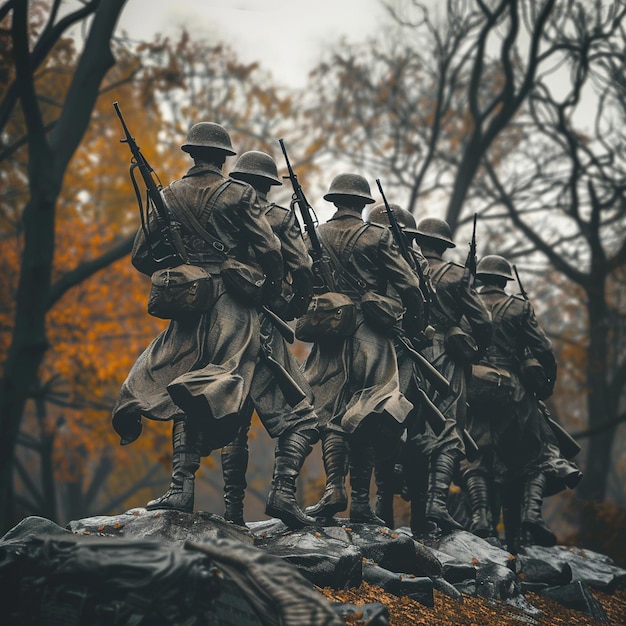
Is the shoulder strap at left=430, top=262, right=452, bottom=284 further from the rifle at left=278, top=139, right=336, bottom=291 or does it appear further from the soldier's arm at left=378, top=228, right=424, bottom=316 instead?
the rifle at left=278, top=139, right=336, bottom=291

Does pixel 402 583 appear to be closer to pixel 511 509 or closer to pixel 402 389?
pixel 402 389

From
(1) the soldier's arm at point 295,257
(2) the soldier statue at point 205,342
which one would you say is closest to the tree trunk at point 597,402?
(1) the soldier's arm at point 295,257

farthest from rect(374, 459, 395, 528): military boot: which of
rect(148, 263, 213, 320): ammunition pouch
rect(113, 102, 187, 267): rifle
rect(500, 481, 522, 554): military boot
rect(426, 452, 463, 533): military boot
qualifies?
rect(113, 102, 187, 267): rifle

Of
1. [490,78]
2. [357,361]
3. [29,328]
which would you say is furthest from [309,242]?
[490,78]

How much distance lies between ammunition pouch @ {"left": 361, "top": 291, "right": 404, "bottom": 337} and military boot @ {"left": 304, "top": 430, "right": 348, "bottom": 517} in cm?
113

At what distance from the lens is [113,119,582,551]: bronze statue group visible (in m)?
8.20

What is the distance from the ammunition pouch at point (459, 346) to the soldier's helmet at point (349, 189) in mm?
2049

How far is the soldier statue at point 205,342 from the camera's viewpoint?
7.87 m

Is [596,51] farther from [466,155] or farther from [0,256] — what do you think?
[0,256]

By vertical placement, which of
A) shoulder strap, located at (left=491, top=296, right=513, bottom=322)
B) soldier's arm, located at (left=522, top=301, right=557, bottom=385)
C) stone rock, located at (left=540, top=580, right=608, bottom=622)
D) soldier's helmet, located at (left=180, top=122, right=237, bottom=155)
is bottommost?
stone rock, located at (left=540, top=580, right=608, bottom=622)

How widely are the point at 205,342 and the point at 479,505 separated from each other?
5344mm

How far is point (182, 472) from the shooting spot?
7.95 meters

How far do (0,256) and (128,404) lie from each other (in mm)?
13621

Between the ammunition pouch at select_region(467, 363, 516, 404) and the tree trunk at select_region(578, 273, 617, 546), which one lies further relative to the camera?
the tree trunk at select_region(578, 273, 617, 546)
